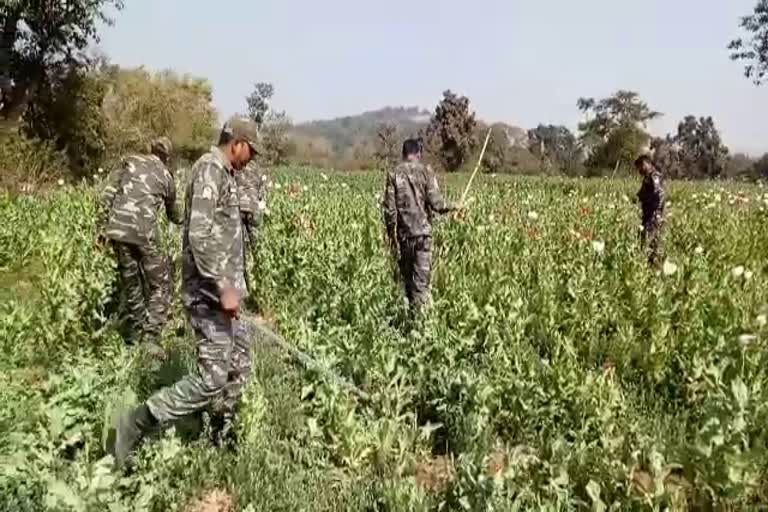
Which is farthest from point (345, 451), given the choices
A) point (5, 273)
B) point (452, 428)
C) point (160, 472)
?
point (5, 273)

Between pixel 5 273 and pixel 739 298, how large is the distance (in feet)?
26.1

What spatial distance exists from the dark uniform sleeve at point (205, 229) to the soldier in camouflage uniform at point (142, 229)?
2670 mm

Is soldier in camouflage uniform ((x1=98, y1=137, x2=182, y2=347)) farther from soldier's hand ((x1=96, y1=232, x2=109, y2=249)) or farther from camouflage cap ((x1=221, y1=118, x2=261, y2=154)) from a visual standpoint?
camouflage cap ((x1=221, y1=118, x2=261, y2=154))

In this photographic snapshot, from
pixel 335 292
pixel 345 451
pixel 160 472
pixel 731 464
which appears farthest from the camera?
pixel 335 292

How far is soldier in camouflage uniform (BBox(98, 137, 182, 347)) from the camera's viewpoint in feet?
24.5

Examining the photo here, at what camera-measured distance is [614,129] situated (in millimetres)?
57531

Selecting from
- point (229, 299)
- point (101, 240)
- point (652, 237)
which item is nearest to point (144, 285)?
point (101, 240)

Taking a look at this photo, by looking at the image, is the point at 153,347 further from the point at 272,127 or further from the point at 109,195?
the point at 272,127

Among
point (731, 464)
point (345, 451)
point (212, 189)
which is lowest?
point (345, 451)

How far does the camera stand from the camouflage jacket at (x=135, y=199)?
7.43m

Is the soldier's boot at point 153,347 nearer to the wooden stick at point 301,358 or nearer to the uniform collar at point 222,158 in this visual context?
the wooden stick at point 301,358

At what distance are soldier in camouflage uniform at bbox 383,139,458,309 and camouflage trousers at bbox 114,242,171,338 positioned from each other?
2297 mm

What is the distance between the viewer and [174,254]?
10.1 metres

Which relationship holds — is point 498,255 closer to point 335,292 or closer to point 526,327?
point 335,292
